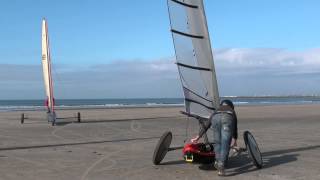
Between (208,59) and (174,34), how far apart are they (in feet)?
2.98

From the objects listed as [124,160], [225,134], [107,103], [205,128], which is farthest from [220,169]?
[107,103]

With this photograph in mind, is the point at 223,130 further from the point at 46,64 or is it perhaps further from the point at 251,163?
the point at 46,64

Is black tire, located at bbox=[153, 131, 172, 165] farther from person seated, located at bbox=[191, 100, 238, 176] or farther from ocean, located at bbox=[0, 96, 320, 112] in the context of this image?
ocean, located at bbox=[0, 96, 320, 112]

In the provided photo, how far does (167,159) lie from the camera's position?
11.8 metres

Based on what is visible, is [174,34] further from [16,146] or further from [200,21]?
→ [16,146]

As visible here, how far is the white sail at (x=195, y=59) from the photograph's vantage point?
10742 mm

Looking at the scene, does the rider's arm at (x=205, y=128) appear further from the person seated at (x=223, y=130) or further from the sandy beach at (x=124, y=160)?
the sandy beach at (x=124, y=160)

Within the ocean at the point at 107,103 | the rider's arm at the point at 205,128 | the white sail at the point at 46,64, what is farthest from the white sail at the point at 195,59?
the ocean at the point at 107,103

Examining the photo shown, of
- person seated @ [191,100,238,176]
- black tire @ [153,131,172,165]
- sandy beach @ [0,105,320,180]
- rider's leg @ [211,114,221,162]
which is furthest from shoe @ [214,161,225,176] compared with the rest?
black tire @ [153,131,172,165]

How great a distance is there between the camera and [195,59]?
428 inches

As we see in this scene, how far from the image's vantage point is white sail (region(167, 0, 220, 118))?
423 inches

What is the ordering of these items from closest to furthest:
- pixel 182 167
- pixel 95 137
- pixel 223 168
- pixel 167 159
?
pixel 223 168 < pixel 182 167 < pixel 167 159 < pixel 95 137


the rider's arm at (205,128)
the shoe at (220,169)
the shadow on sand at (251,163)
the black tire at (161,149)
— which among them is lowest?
the shadow on sand at (251,163)

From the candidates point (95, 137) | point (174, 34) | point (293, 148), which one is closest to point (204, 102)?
point (174, 34)
